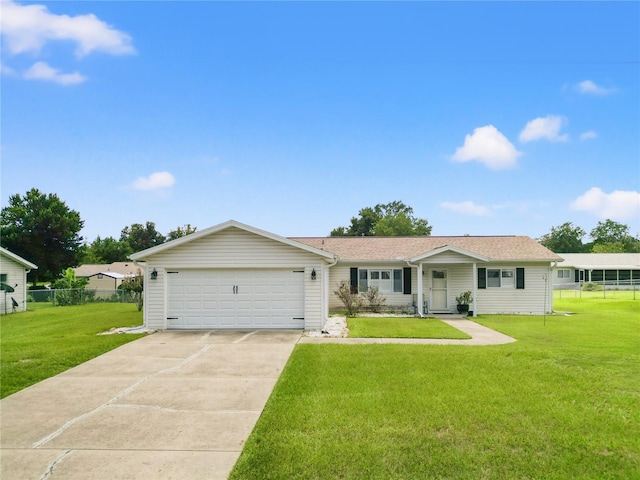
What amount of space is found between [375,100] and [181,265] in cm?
1044

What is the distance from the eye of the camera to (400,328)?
15.2 meters

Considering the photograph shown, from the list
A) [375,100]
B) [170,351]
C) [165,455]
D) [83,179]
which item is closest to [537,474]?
[165,455]

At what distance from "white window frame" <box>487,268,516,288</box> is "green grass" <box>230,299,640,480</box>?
31.9ft

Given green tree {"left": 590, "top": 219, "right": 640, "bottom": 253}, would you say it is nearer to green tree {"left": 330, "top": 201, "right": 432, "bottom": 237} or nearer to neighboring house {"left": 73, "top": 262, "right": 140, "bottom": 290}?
green tree {"left": 330, "top": 201, "right": 432, "bottom": 237}

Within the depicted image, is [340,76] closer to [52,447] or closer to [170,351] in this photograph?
[170,351]

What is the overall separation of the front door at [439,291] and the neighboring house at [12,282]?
20.3 metres

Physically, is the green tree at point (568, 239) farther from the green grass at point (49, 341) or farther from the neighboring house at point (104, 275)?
the green grass at point (49, 341)

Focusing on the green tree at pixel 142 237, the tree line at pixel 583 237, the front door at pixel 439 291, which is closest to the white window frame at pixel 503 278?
the front door at pixel 439 291

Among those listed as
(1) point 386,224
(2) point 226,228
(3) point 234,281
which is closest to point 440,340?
(3) point 234,281

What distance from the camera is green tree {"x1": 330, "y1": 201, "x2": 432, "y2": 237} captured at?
208 ft

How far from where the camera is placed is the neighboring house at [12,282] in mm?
22391

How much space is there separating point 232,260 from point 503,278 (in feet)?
42.8

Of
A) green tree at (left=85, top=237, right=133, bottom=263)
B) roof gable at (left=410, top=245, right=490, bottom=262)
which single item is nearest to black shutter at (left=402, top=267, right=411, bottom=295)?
roof gable at (left=410, top=245, right=490, bottom=262)

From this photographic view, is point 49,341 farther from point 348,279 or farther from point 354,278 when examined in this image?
point 354,278
